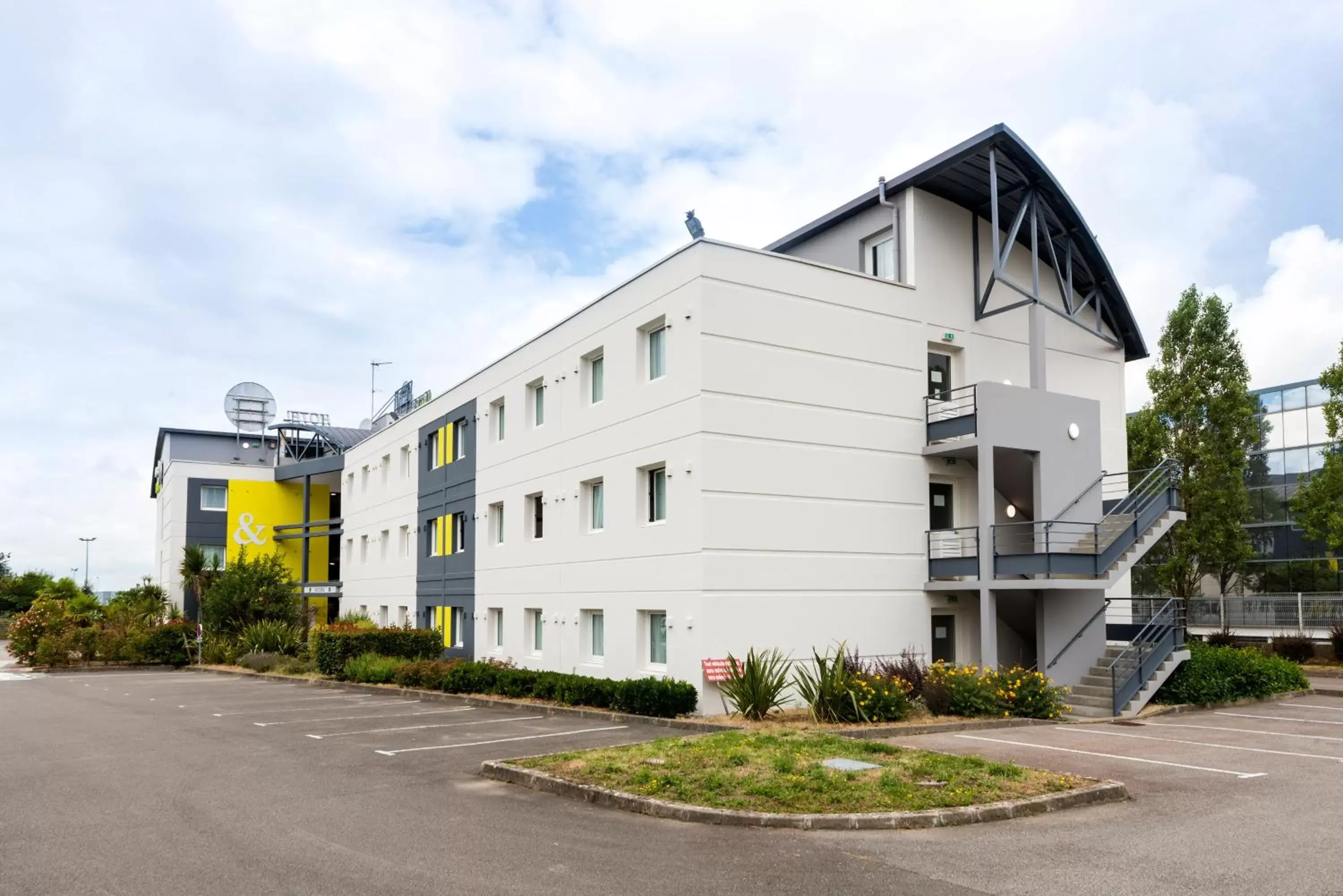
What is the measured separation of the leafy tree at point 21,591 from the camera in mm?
75938

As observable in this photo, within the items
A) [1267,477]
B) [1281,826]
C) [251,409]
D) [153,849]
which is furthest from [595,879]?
[251,409]

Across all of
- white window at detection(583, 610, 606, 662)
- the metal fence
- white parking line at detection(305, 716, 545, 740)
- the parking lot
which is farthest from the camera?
the metal fence

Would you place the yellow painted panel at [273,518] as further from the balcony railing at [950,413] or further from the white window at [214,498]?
the balcony railing at [950,413]

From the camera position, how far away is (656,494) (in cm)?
2153

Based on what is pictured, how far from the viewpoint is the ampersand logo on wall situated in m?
52.3

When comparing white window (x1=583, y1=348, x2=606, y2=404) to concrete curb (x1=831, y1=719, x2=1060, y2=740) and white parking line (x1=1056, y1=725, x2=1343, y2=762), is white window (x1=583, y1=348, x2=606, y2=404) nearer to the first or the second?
concrete curb (x1=831, y1=719, x2=1060, y2=740)

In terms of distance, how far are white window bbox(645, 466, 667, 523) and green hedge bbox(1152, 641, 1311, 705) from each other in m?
10.1

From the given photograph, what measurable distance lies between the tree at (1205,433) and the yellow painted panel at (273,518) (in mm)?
37814

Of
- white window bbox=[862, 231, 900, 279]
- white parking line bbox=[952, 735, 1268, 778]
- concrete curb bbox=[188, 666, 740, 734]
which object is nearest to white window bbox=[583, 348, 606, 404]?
white window bbox=[862, 231, 900, 279]

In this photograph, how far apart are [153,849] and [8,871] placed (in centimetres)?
104

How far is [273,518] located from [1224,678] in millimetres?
44982

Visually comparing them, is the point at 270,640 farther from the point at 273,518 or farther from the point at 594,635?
the point at 594,635

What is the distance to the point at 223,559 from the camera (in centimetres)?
5194

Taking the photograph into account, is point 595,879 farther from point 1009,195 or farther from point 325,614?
point 325,614
